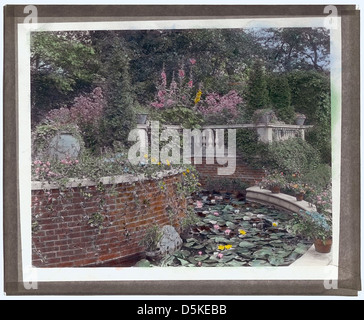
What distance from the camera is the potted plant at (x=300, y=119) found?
3.34 metres

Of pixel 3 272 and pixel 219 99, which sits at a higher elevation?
pixel 219 99

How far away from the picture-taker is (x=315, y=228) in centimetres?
333

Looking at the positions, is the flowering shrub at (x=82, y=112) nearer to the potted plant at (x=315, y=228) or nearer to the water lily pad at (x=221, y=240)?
the water lily pad at (x=221, y=240)

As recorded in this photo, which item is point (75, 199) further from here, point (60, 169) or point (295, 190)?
point (295, 190)

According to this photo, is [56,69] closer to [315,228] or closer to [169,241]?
[169,241]

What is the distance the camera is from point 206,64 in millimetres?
3410

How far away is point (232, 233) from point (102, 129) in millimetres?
1768

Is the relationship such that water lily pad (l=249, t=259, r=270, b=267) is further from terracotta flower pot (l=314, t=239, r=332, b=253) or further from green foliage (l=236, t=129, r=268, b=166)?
green foliage (l=236, t=129, r=268, b=166)

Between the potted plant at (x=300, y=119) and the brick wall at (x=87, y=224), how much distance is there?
1767mm

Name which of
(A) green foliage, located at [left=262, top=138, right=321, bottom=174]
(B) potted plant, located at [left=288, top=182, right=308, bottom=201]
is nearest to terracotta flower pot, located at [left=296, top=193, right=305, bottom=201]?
(B) potted plant, located at [left=288, top=182, right=308, bottom=201]

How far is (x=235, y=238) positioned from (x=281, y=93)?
1.62 m

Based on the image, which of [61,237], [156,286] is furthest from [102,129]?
[156,286]

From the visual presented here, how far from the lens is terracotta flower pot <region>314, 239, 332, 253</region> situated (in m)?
3.28

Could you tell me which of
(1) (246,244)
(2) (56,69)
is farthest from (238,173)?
(2) (56,69)
